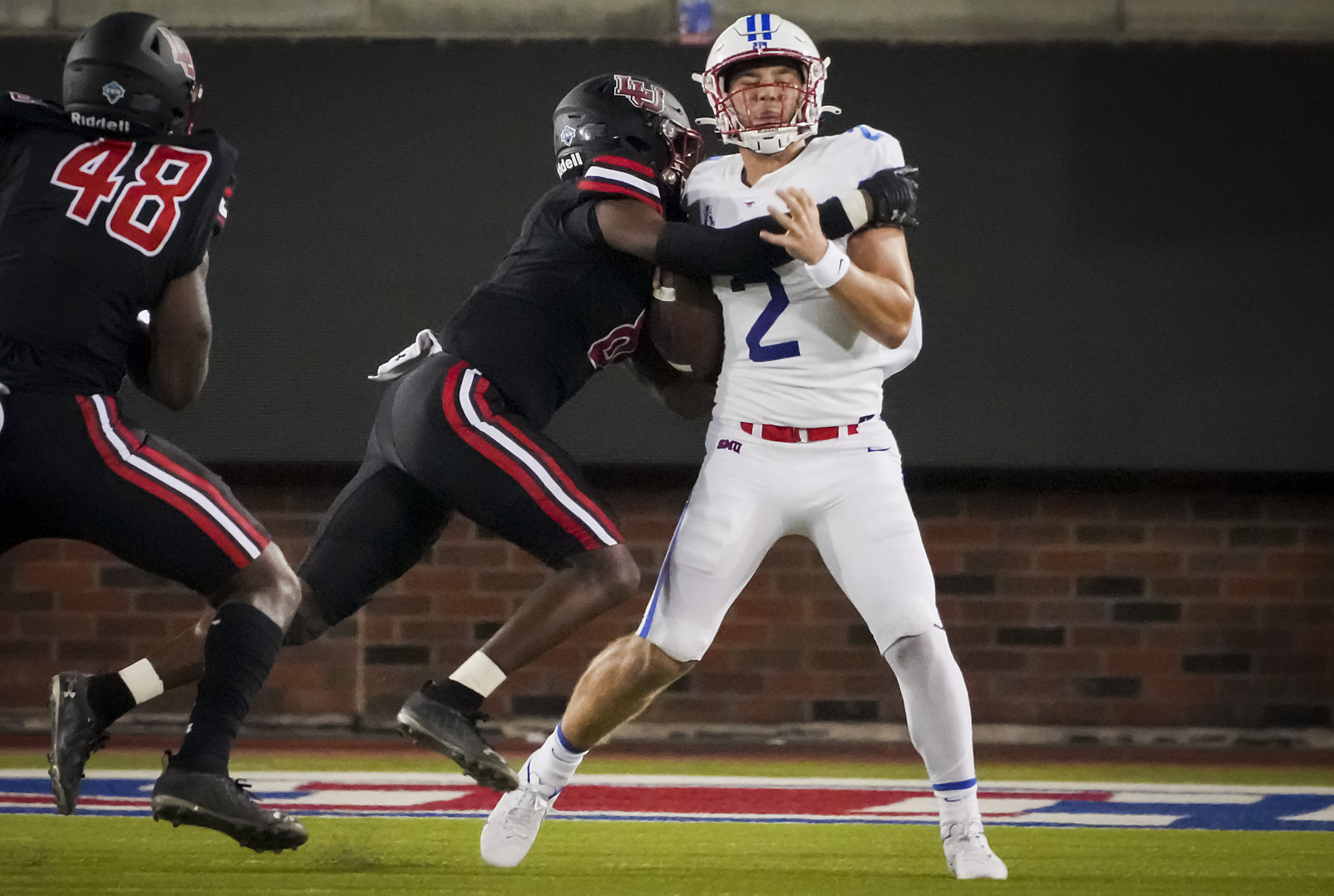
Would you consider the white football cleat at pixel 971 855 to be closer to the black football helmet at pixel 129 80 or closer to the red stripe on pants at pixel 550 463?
the red stripe on pants at pixel 550 463

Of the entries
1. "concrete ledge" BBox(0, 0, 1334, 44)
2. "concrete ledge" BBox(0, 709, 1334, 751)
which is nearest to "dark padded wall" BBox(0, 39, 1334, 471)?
"concrete ledge" BBox(0, 0, 1334, 44)

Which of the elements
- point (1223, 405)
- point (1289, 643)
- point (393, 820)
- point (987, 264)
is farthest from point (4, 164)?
point (1289, 643)

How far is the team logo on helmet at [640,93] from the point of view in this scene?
326 centimetres

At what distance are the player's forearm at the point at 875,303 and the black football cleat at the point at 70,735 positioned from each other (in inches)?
59.4

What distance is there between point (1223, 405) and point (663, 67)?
2231 mm

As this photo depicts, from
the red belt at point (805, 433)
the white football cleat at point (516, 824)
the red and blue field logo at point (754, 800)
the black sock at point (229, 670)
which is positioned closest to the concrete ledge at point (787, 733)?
the red and blue field logo at point (754, 800)

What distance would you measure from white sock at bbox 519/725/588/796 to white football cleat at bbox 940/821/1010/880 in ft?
2.33

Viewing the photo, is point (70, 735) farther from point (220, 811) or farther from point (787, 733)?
point (787, 733)

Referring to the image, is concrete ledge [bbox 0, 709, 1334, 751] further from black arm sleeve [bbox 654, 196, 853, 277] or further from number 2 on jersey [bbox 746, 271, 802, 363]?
black arm sleeve [bbox 654, 196, 853, 277]

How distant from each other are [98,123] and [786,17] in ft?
11.4

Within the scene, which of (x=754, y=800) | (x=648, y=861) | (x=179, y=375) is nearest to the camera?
(x=179, y=375)

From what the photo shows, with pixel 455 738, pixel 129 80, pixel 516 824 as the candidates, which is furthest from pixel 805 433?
pixel 129 80

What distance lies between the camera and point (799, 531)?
3.05 metres

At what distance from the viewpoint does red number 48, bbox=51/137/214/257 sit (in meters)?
2.64
